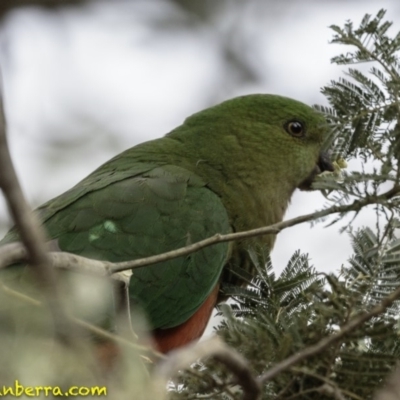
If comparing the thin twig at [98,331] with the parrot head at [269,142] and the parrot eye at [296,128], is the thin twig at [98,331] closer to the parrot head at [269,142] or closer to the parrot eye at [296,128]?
the parrot head at [269,142]

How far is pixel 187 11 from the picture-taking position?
6.63 metres

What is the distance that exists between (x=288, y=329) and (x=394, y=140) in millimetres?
746

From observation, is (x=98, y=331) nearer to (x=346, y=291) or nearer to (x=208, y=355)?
(x=208, y=355)

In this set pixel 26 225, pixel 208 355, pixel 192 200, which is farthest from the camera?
pixel 192 200

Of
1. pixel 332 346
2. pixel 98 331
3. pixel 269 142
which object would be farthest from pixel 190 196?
pixel 98 331

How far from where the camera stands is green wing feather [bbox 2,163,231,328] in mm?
3215

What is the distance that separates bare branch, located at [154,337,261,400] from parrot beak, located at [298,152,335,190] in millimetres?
2384

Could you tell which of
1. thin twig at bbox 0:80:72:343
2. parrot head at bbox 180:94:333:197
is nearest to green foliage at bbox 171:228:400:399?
thin twig at bbox 0:80:72:343

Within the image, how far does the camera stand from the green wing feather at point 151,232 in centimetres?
321

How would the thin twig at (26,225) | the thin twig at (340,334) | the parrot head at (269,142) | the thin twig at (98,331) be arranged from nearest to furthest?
the thin twig at (26,225) < the thin twig at (98,331) < the thin twig at (340,334) < the parrot head at (269,142)

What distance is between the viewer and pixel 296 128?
4.06 metres

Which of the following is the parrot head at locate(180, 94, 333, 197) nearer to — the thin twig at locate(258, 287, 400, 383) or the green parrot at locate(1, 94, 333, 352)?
the green parrot at locate(1, 94, 333, 352)

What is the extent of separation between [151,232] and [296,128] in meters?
1.17

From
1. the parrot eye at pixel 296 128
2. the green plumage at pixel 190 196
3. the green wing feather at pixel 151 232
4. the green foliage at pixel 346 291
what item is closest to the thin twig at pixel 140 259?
the green foliage at pixel 346 291
